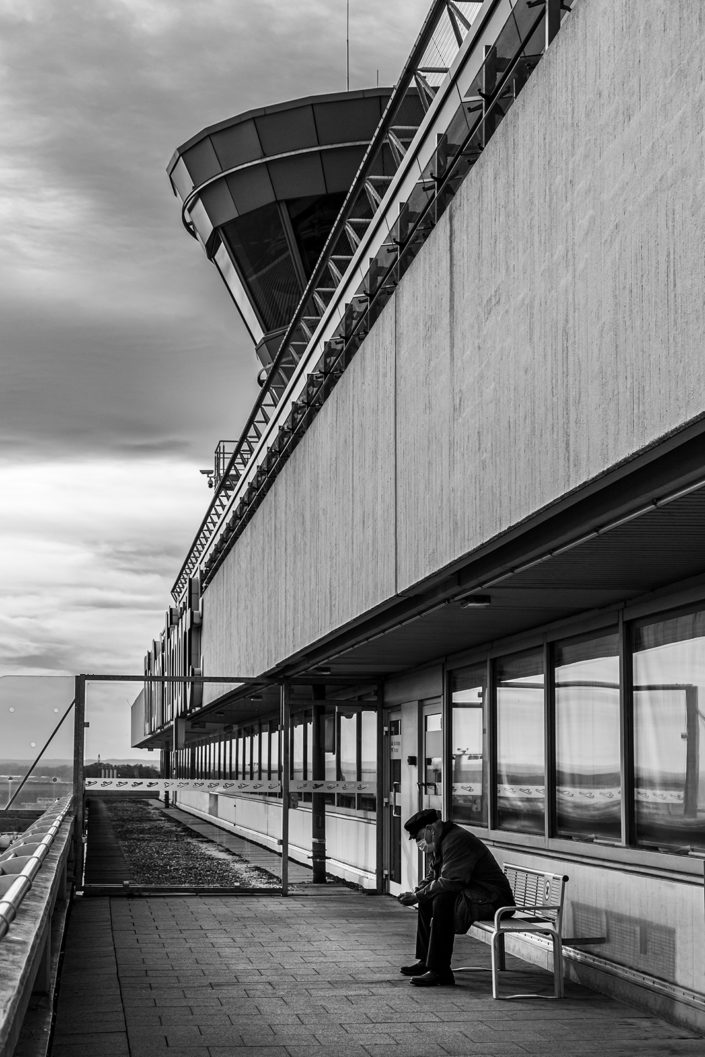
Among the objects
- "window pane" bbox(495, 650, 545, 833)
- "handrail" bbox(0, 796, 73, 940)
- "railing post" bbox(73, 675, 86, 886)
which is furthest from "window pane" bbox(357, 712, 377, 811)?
"handrail" bbox(0, 796, 73, 940)

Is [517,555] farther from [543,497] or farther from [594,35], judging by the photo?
[594,35]

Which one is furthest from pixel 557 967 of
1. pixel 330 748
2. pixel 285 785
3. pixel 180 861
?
pixel 180 861

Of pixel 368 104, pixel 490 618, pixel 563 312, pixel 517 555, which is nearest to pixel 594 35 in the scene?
pixel 563 312

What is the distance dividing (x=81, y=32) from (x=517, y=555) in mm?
8785

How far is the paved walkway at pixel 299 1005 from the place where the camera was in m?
8.23

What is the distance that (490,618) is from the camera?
11.3 meters

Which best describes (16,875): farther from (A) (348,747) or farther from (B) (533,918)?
(A) (348,747)

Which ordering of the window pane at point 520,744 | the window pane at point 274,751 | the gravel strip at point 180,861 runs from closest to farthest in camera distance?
the window pane at point 520,744, the gravel strip at point 180,861, the window pane at point 274,751

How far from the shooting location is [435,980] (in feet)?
33.9

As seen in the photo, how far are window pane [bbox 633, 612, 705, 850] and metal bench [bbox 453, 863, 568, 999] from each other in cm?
88

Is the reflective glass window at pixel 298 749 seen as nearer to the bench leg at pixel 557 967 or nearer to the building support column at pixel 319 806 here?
the building support column at pixel 319 806

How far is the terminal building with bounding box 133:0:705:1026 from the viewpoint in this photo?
6121 millimetres

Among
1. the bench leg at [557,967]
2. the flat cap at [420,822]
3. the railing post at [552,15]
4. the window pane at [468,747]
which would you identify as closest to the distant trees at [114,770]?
the window pane at [468,747]

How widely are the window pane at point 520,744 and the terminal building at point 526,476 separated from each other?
0.13 ft
